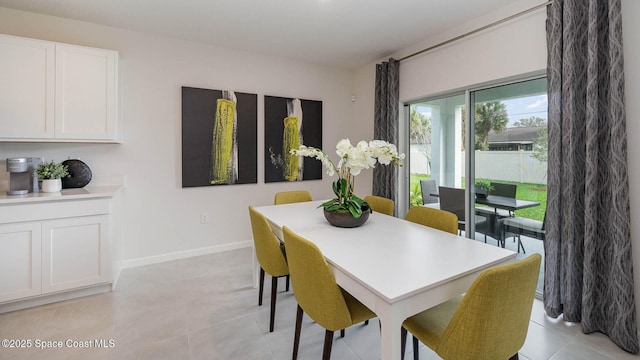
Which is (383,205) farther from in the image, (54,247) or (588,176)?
(54,247)

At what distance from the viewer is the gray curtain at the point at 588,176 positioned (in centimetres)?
181

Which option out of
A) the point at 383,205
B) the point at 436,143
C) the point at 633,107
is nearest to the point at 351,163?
the point at 383,205

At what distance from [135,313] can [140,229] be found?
1.21 meters

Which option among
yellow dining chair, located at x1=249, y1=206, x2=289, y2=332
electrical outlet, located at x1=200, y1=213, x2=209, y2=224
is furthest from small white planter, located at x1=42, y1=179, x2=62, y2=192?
yellow dining chair, located at x1=249, y1=206, x2=289, y2=332

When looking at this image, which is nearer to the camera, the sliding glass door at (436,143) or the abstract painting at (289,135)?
the sliding glass door at (436,143)

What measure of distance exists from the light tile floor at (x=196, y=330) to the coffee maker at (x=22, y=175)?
972 mm

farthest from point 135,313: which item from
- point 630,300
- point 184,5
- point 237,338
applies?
point 630,300

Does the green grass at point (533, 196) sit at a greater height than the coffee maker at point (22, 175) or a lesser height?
lesser

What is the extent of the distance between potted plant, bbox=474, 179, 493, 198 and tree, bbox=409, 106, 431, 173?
67 cm

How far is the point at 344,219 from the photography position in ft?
6.23

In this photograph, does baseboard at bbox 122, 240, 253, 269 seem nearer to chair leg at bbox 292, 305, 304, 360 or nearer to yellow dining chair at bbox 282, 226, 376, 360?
chair leg at bbox 292, 305, 304, 360

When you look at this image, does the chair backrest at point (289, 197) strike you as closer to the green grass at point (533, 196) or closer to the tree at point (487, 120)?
the tree at point (487, 120)

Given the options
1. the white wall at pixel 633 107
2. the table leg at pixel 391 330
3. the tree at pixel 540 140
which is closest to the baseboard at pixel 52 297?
the table leg at pixel 391 330

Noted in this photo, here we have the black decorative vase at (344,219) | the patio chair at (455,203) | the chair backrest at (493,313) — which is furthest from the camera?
the patio chair at (455,203)
